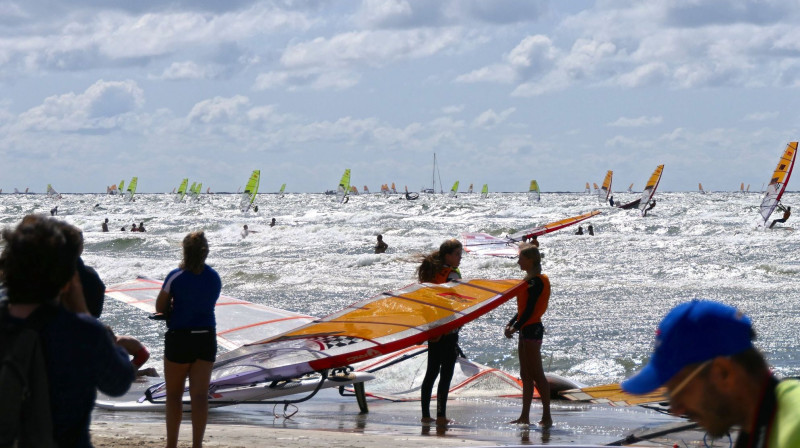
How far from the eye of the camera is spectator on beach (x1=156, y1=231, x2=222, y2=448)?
15.1 feet

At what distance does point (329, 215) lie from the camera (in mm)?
57906

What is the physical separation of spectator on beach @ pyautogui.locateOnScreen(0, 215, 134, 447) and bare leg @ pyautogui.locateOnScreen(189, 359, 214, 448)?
2431 mm

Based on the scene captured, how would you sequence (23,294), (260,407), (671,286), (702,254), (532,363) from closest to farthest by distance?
(23,294), (532,363), (260,407), (671,286), (702,254)

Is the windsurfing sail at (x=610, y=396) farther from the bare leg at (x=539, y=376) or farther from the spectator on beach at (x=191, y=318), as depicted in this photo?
the spectator on beach at (x=191, y=318)

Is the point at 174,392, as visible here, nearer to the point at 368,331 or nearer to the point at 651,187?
the point at 368,331

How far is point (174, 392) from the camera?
4.74 metres

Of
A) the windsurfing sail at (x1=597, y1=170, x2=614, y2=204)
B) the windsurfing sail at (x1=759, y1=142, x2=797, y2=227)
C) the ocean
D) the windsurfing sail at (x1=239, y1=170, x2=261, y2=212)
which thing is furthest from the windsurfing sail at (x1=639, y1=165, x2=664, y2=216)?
the windsurfing sail at (x1=239, y1=170, x2=261, y2=212)

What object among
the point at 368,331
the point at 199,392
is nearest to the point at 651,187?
the point at 368,331

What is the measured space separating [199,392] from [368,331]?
2234 millimetres

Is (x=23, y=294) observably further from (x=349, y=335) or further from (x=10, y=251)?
(x=349, y=335)

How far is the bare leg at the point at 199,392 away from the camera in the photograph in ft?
15.3

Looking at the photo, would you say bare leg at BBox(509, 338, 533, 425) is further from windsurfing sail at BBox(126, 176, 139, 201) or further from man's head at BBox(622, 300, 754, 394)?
windsurfing sail at BBox(126, 176, 139, 201)

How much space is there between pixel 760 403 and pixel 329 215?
56.7m

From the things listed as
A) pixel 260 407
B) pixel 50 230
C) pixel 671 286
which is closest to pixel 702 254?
pixel 671 286
